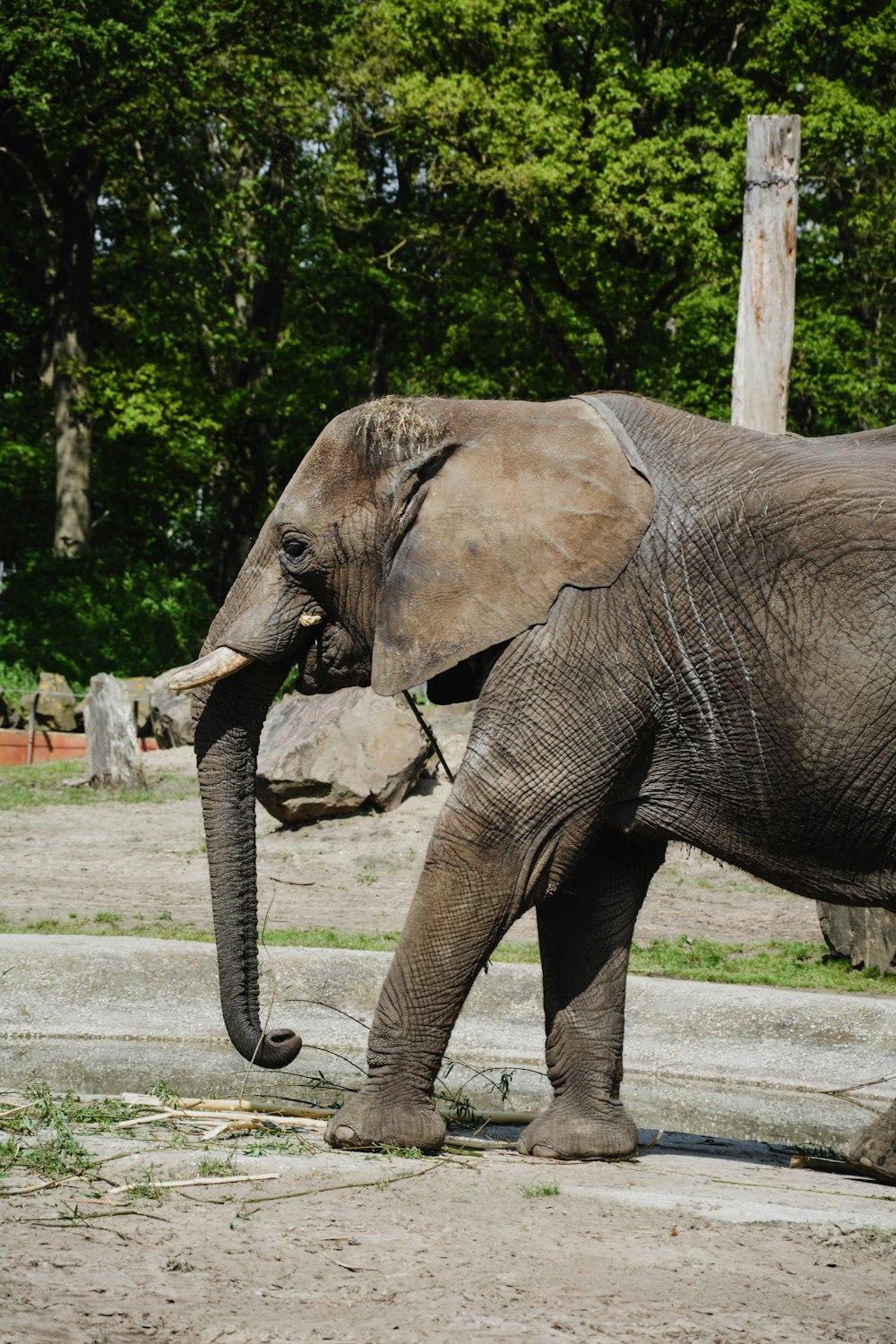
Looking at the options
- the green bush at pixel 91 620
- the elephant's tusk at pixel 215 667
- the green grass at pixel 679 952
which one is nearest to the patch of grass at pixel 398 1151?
the elephant's tusk at pixel 215 667

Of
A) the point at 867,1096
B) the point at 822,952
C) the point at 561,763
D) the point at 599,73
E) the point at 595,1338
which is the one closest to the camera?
the point at 595,1338

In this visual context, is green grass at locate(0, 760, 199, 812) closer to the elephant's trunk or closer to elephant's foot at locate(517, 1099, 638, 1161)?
the elephant's trunk

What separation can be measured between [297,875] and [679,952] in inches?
157

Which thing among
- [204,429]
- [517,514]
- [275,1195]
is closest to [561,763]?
[517,514]

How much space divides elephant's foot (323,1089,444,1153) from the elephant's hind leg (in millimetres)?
515

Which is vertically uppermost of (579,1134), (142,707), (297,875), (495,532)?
(495,532)

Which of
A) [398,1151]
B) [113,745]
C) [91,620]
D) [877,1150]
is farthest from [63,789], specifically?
[877,1150]

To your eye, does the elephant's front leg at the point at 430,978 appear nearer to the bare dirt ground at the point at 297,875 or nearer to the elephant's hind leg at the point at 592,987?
the elephant's hind leg at the point at 592,987

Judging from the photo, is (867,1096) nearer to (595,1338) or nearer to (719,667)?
(719,667)

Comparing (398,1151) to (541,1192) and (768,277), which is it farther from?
(768,277)

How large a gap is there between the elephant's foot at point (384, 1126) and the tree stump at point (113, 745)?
497 inches

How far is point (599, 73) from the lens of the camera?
29.5 meters

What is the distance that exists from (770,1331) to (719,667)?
2.15 meters

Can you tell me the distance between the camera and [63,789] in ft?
58.3
